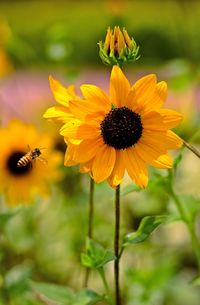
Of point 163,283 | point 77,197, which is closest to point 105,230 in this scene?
point 77,197

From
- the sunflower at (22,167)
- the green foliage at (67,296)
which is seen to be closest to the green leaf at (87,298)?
the green foliage at (67,296)

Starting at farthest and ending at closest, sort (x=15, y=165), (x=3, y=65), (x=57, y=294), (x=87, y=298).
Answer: (x=3, y=65), (x=15, y=165), (x=57, y=294), (x=87, y=298)

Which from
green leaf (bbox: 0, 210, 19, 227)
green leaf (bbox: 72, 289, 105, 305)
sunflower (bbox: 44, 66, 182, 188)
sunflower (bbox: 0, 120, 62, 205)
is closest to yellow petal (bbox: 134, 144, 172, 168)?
sunflower (bbox: 44, 66, 182, 188)

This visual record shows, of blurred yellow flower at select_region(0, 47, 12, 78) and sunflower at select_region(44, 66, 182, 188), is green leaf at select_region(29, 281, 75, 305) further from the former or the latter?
blurred yellow flower at select_region(0, 47, 12, 78)

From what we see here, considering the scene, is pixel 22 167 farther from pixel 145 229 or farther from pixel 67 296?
pixel 145 229

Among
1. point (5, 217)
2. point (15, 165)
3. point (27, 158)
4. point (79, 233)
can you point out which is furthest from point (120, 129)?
point (79, 233)

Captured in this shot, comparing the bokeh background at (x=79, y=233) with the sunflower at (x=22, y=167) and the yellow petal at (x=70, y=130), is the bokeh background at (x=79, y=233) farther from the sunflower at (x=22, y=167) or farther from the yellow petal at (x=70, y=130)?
the yellow petal at (x=70, y=130)

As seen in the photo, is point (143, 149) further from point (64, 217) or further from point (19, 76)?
point (19, 76)
